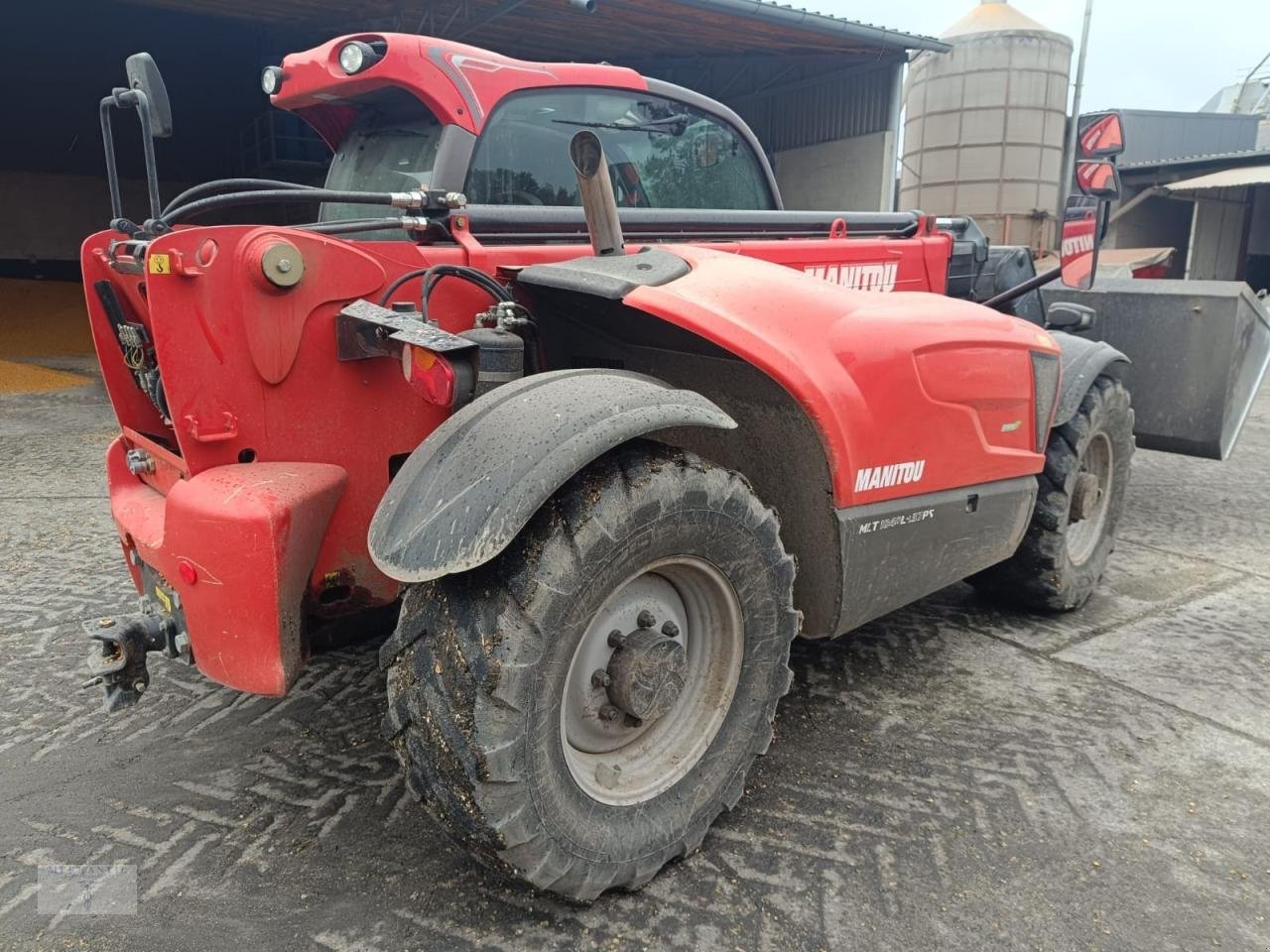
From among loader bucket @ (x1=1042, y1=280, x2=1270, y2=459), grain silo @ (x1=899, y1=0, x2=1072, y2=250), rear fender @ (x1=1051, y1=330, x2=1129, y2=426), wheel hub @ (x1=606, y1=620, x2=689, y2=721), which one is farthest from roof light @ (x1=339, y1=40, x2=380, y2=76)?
grain silo @ (x1=899, y1=0, x2=1072, y2=250)

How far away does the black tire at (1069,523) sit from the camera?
13.2ft

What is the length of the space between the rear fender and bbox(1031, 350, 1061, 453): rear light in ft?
0.86

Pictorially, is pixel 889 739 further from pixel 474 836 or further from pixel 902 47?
pixel 902 47

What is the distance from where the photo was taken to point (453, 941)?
2230 millimetres

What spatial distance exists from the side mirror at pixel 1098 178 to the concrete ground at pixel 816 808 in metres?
1.82

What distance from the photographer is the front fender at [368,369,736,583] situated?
79.7 inches

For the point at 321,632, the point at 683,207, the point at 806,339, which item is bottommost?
the point at 321,632

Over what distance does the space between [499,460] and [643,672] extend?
2.17 ft

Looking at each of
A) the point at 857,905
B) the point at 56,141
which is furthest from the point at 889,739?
the point at 56,141

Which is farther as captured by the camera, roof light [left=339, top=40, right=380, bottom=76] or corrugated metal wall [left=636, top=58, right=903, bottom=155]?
corrugated metal wall [left=636, top=58, right=903, bottom=155]

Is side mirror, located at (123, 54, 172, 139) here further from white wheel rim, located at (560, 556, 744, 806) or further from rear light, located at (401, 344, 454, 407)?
white wheel rim, located at (560, 556, 744, 806)

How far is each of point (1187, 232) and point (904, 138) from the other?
6.89 metres

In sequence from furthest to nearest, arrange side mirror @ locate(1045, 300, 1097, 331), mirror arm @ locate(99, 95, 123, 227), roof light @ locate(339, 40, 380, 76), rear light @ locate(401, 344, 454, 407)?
1. side mirror @ locate(1045, 300, 1097, 331)
2. roof light @ locate(339, 40, 380, 76)
3. mirror arm @ locate(99, 95, 123, 227)
4. rear light @ locate(401, 344, 454, 407)

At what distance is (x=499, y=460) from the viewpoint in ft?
6.94
